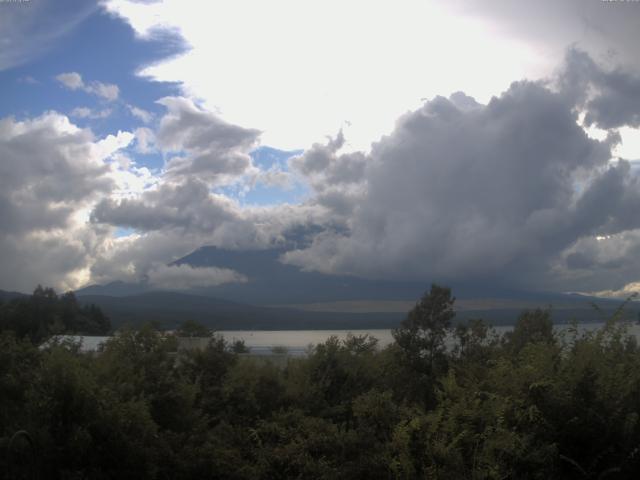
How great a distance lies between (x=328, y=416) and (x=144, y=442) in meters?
5.05

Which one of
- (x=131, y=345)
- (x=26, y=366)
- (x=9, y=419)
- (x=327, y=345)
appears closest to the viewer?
(x=9, y=419)

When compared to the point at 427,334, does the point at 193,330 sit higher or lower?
higher

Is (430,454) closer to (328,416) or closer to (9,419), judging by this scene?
(328,416)

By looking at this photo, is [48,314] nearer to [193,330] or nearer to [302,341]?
[302,341]

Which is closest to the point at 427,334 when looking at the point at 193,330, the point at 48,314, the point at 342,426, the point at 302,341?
the point at 193,330

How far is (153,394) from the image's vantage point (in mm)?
12219

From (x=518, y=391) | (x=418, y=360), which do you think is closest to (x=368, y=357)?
(x=418, y=360)

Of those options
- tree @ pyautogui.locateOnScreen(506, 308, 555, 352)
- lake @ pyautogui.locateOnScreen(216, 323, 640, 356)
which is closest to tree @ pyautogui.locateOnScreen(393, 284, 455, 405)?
lake @ pyautogui.locateOnScreen(216, 323, 640, 356)

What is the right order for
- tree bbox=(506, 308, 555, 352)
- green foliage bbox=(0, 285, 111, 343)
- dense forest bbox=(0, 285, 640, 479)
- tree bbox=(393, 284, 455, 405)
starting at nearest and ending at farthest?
dense forest bbox=(0, 285, 640, 479)
tree bbox=(393, 284, 455, 405)
tree bbox=(506, 308, 555, 352)
green foliage bbox=(0, 285, 111, 343)

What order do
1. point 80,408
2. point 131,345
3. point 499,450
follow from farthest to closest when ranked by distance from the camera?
point 131,345, point 80,408, point 499,450

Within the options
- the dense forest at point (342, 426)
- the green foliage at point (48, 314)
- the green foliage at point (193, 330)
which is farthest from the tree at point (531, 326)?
the green foliage at point (48, 314)

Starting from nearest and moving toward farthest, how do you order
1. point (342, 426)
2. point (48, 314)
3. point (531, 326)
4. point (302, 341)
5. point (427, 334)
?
point (342, 426)
point (427, 334)
point (531, 326)
point (48, 314)
point (302, 341)

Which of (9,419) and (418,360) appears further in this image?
(418,360)

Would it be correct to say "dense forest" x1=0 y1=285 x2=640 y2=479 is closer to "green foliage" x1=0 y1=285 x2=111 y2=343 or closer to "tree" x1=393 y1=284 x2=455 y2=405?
"tree" x1=393 y1=284 x2=455 y2=405
